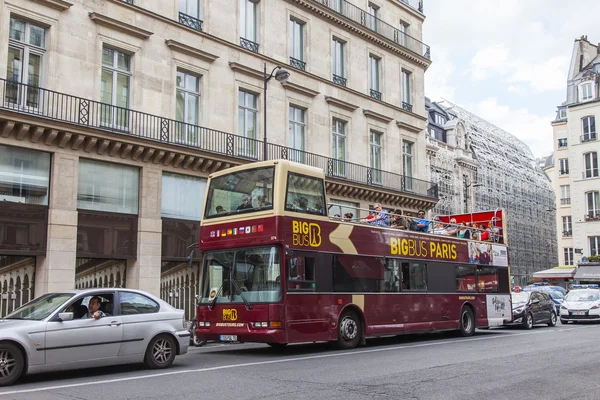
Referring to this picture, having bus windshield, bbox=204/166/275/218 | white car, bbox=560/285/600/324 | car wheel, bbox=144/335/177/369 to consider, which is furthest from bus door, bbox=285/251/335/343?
white car, bbox=560/285/600/324

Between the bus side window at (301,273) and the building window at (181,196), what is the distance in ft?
30.1

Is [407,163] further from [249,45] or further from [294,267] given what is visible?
[294,267]

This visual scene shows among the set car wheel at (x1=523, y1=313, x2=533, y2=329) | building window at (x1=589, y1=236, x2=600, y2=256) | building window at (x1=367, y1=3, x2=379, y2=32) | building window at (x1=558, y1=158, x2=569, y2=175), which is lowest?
car wheel at (x1=523, y1=313, x2=533, y2=329)

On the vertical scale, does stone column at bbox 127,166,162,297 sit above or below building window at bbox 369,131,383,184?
below

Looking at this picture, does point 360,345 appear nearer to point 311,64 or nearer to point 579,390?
point 579,390

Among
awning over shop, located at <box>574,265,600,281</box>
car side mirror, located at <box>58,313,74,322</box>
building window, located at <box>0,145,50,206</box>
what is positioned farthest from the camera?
awning over shop, located at <box>574,265,600,281</box>

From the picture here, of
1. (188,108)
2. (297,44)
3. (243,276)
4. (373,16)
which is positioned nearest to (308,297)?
(243,276)

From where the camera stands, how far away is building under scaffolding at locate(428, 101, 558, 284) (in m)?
67.9

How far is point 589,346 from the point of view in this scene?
49.5 feet

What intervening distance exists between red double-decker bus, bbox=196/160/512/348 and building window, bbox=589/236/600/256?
1720 inches

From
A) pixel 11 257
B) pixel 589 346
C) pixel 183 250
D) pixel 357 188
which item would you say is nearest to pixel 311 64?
pixel 357 188

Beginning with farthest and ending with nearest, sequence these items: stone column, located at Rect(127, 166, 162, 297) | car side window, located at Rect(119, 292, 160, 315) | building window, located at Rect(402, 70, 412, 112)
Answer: building window, located at Rect(402, 70, 412, 112) → stone column, located at Rect(127, 166, 162, 297) → car side window, located at Rect(119, 292, 160, 315)

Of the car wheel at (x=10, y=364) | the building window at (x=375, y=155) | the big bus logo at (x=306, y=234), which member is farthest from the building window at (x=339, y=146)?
the car wheel at (x=10, y=364)

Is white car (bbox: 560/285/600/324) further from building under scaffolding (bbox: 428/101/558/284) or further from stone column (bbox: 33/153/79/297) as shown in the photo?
building under scaffolding (bbox: 428/101/558/284)
